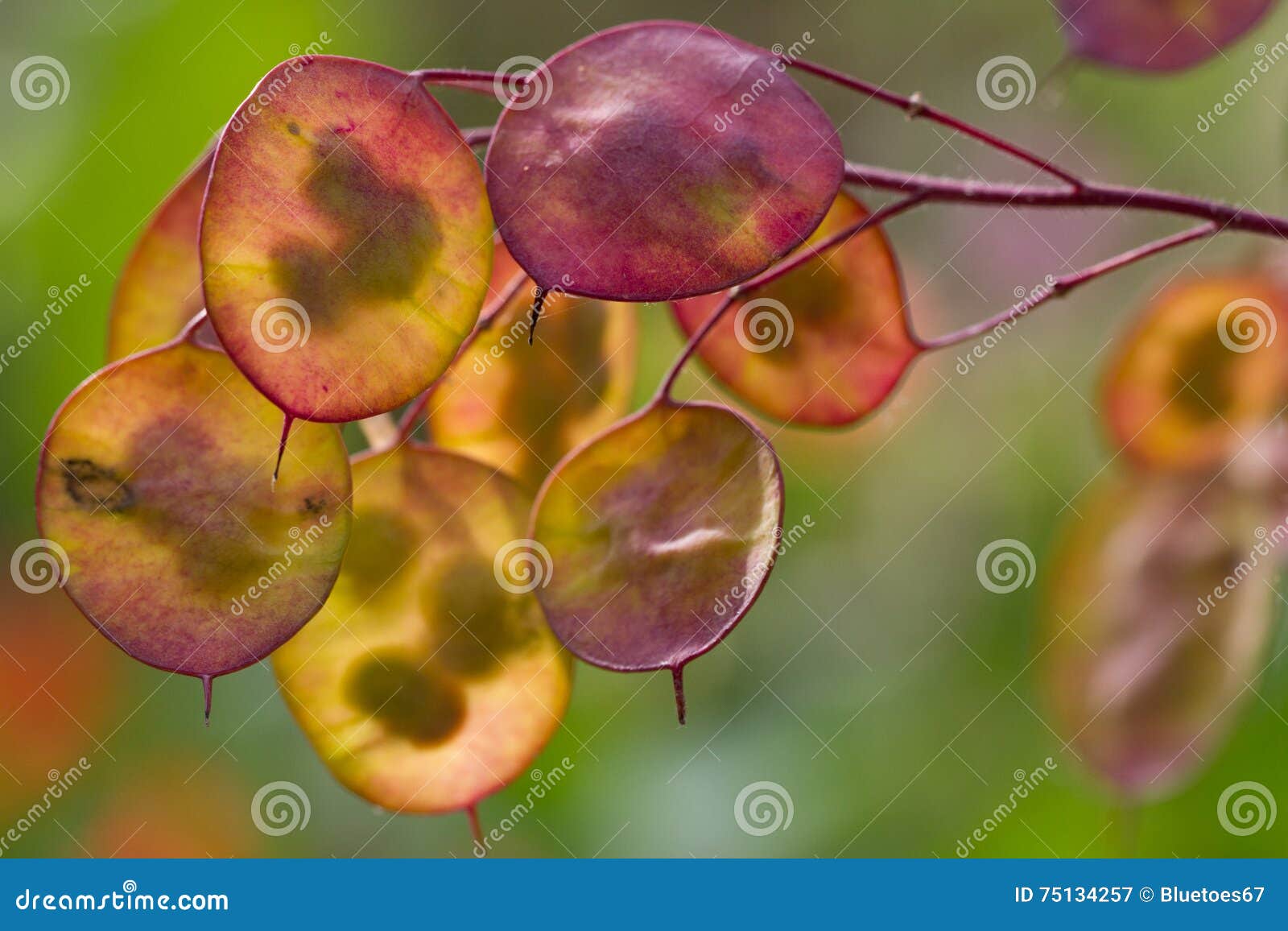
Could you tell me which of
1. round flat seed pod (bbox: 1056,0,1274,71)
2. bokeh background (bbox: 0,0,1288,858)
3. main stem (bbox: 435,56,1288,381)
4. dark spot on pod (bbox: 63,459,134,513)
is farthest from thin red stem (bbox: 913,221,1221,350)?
bokeh background (bbox: 0,0,1288,858)

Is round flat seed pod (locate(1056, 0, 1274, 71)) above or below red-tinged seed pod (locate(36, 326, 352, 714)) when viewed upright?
above

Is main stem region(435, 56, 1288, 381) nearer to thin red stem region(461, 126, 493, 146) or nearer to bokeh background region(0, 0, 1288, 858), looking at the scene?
thin red stem region(461, 126, 493, 146)

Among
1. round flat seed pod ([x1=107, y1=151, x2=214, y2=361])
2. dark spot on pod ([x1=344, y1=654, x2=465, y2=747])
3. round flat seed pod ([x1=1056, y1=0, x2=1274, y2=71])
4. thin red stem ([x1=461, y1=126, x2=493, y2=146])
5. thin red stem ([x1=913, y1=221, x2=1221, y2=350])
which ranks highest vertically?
round flat seed pod ([x1=1056, y1=0, x2=1274, y2=71])

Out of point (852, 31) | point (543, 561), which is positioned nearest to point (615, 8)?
point (852, 31)

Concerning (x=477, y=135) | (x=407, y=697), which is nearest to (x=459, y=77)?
(x=477, y=135)

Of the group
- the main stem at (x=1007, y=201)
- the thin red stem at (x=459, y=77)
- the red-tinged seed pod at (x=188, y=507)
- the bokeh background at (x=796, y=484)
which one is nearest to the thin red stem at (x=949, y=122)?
the main stem at (x=1007, y=201)

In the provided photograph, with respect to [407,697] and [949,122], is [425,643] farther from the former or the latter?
[949,122]

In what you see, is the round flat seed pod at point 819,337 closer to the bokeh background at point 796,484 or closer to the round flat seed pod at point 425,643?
the round flat seed pod at point 425,643

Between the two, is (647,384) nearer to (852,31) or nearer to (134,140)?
(852,31)
